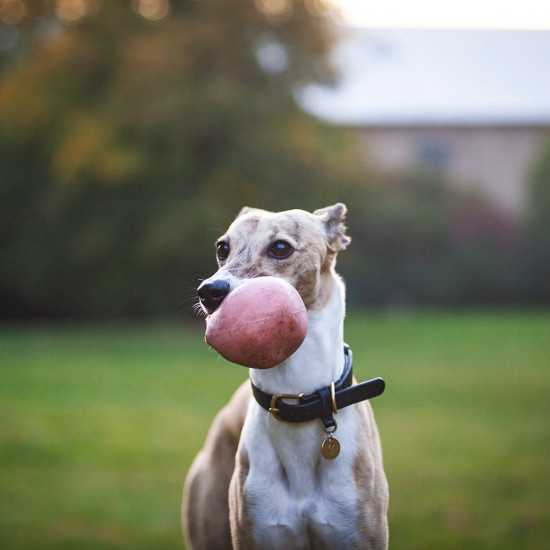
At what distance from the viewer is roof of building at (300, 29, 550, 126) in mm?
29781

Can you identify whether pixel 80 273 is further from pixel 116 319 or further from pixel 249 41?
pixel 249 41

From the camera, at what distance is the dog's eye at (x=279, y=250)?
2887mm

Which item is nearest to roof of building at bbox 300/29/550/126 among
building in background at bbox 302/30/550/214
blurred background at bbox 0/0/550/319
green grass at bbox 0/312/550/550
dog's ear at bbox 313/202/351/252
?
building in background at bbox 302/30/550/214

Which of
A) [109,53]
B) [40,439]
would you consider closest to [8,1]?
[109,53]

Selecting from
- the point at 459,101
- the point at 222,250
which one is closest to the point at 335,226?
the point at 222,250

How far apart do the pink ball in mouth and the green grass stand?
300 cm

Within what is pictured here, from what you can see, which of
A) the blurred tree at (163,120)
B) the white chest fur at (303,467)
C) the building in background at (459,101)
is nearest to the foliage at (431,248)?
the blurred tree at (163,120)

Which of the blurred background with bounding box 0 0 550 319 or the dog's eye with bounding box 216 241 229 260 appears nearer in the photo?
the dog's eye with bounding box 216 241 229 260

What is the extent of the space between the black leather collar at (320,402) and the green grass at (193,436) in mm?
2541

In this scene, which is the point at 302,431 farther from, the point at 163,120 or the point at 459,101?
the point at 459,101

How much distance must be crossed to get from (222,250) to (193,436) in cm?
540

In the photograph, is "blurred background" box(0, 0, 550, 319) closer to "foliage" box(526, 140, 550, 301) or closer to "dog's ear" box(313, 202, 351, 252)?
"foliage" box(526, 140, 550, 301)

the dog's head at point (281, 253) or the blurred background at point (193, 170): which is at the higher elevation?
the blurred background at point (193, 170)

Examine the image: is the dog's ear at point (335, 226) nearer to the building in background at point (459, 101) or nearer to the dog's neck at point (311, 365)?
the dog's neck at point (311, 365)
